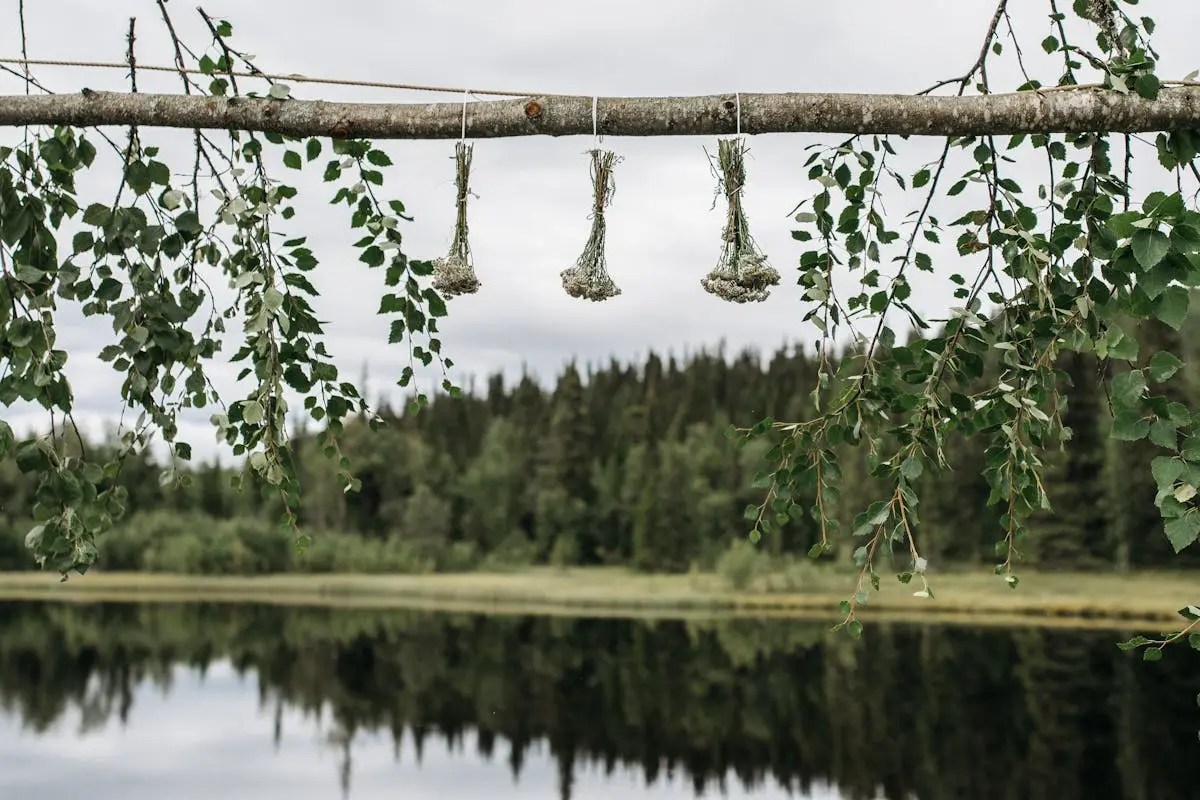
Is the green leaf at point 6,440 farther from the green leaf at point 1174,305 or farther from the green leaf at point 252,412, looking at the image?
the green leaf at point 1174,305

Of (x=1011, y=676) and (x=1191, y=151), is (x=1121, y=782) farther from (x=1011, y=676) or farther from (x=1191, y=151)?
(x=1191, y=151)

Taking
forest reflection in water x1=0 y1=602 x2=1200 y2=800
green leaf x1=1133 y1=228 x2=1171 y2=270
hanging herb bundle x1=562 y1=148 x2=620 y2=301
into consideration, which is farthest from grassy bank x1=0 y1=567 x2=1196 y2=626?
green leaf x1=1133 y1=228 x2=1171 y2=270

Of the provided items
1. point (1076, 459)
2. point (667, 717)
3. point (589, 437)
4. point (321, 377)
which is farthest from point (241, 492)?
point (589, 437)

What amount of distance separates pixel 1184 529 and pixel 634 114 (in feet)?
6.15

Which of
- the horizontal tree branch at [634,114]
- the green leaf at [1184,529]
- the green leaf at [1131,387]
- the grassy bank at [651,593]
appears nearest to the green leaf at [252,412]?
the horizontal tree branch at [634,114]

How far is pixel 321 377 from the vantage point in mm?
3791

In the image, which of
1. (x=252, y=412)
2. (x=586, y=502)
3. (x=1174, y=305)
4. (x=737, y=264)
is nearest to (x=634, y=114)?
(x=737, y=264)

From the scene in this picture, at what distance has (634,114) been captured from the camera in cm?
325

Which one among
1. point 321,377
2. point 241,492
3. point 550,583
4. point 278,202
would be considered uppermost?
point 278,202

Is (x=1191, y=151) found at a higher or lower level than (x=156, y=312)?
higher

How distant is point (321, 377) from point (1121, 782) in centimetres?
1648

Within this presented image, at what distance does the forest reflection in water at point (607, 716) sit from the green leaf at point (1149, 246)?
51.7 feet

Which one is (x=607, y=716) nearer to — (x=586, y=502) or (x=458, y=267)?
(x=458, y=267)

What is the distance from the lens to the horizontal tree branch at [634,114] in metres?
3.13
